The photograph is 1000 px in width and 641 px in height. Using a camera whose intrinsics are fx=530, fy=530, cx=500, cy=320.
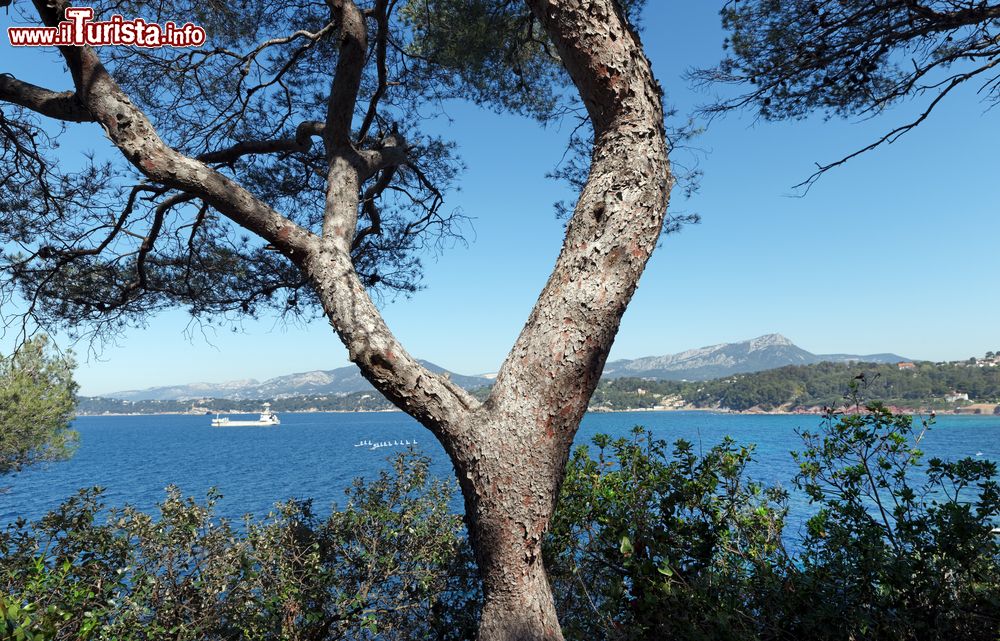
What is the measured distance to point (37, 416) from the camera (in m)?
11.9

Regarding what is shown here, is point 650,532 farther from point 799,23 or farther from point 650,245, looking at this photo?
point 799,23

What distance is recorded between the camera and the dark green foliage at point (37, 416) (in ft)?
37.7

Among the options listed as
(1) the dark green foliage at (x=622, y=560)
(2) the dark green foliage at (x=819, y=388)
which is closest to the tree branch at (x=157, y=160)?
(1) the dark green foliage at (x=622, y=560)

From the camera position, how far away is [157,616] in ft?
8.25

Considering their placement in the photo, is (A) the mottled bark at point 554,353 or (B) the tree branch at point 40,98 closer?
(A) the mottled bark at point 554,353

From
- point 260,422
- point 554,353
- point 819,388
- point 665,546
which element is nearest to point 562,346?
point 554,353

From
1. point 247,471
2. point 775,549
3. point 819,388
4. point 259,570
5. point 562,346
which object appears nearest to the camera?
point 562,346

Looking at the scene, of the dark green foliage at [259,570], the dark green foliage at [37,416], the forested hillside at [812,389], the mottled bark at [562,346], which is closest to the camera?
the mottled bark at [562,346]

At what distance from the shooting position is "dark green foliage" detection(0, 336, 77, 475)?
37.7 feet

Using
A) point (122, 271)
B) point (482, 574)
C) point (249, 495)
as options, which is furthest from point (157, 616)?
point (249, 495)

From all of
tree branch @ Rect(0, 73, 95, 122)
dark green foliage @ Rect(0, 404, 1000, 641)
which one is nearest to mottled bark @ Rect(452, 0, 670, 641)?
dark green foliage @ Rect(0, 404, 1000, 641)

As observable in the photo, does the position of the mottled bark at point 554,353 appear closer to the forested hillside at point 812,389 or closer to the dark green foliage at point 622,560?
the forested hillside at point 812,389

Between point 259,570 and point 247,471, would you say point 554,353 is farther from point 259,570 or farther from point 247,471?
point 247,471

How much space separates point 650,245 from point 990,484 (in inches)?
64.3
